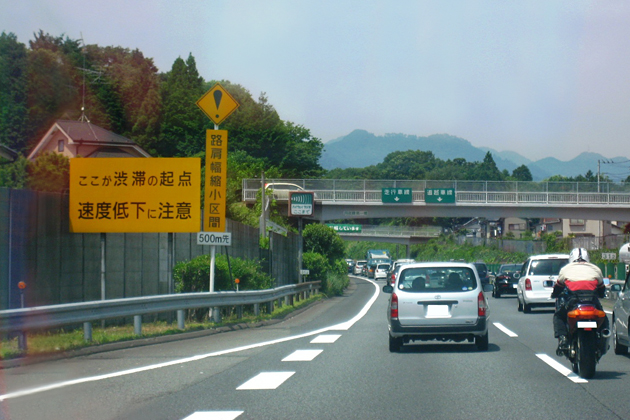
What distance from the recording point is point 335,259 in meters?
52.1

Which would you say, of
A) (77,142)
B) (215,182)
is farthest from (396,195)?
(215,182)

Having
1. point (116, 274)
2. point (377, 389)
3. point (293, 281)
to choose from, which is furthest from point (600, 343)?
point (293, 281)

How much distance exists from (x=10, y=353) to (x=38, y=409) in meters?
3.72

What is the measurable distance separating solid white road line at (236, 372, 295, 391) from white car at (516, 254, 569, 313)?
1550 centimetres

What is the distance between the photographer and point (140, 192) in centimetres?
1834

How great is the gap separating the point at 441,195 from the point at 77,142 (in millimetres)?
26852

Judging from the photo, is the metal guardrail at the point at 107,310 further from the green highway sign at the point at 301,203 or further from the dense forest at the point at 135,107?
the dense forest at the point at 135,107

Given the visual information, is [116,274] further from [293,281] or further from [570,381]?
[293,281]

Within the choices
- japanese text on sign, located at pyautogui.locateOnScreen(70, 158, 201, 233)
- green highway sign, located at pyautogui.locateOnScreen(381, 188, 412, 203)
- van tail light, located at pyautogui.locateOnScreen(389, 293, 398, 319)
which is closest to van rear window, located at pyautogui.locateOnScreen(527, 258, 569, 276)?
japanese text on sign, located at pyautogui.locateOnScreen(70, 158, 201, 233)

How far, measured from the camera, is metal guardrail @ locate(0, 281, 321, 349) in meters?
11.1

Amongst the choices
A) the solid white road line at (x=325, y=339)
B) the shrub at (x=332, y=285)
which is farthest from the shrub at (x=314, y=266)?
the solid white road line at (x=325, y=339)

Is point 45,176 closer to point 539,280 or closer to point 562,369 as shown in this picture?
point 539,280

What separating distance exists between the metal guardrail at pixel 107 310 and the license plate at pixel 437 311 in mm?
5101

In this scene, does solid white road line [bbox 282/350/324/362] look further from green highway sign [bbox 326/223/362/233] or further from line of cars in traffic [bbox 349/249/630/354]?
green highway sign [bbox 326/223/362/233]
